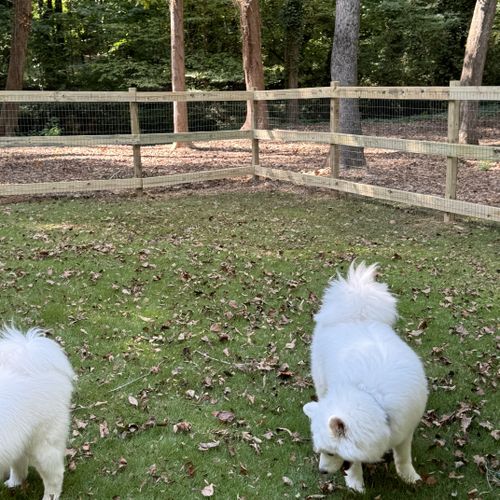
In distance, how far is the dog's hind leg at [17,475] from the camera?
9.94 feet

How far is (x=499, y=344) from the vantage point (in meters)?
4.72

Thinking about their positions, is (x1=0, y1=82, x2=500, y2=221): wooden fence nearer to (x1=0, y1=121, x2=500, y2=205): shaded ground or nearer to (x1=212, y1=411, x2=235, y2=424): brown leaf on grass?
(x1=0, y1=121, x2=500, y2=205): shaded ground

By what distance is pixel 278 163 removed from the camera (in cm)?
1322

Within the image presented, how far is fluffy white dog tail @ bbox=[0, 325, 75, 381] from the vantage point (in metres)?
2.88

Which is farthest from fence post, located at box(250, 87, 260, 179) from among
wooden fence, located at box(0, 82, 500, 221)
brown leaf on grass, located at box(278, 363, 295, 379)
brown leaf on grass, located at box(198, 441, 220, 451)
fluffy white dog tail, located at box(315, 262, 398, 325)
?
brown leaf on grass, located at box(198, 441, 220, 451)

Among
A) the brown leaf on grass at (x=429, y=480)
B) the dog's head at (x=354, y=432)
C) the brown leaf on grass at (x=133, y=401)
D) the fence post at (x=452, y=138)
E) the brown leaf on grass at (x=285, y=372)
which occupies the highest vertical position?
the fence post at (x=452, y=138)

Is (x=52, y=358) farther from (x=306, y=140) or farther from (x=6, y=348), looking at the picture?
(x=306, y=140)

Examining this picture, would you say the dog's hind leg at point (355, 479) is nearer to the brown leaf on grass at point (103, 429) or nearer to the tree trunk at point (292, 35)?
the brown leaf on grass at point (103, 429)

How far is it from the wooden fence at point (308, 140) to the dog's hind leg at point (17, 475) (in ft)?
20.6

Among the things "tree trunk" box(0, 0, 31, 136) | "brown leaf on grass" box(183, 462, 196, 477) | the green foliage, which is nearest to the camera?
"brown leaf on grass" box(183, 462, 196, 477)

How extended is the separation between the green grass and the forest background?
14.6 metres

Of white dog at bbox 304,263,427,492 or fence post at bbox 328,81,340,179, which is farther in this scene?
fence post at bbox 328,81,340,179

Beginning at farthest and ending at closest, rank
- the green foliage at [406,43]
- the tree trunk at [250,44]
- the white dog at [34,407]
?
the green foliage at [406,43] → the tree trunk at [250,44] → the white dog at [34,407]

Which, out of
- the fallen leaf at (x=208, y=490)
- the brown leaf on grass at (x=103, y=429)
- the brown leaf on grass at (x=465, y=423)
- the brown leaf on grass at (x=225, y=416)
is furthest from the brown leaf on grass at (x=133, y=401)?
the brown leaf on grass at (x=465, y=423)
